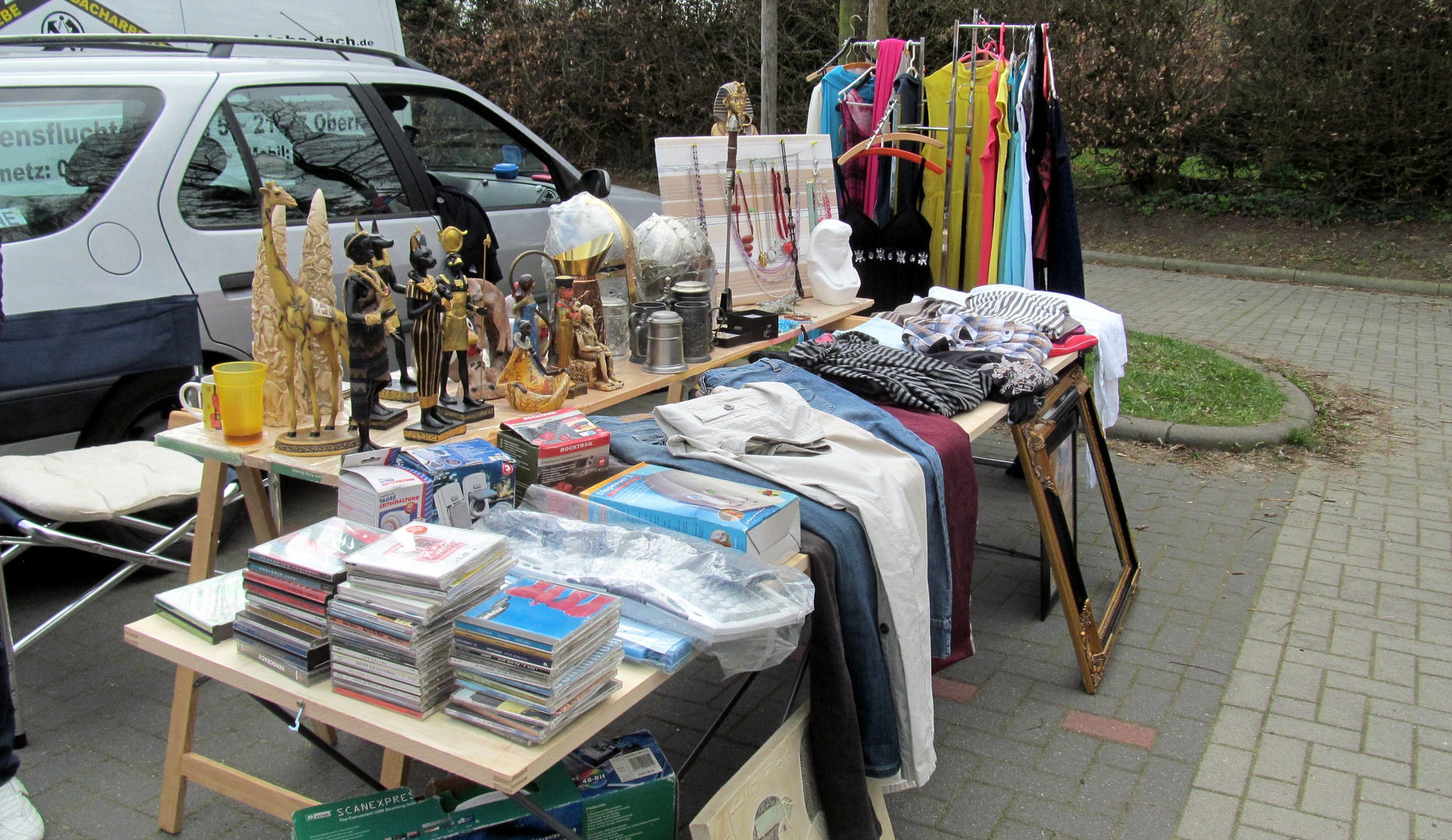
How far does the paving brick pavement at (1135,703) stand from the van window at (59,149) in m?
1.35

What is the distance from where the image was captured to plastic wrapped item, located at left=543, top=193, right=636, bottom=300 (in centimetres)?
309

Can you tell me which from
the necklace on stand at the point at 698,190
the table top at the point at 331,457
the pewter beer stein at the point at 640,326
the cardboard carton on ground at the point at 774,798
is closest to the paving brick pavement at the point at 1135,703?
the cardboard carton on ground at the point at 774,798

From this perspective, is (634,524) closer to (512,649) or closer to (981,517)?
(512,649)

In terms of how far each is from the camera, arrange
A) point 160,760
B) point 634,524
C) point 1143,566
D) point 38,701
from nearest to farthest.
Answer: point 634,524
point 160,760
point 38,701
point 1143,566

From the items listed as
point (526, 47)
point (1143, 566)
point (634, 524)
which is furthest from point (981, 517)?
point (526, 47)

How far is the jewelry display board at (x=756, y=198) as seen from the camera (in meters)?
3.90

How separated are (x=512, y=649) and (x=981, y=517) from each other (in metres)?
3.33

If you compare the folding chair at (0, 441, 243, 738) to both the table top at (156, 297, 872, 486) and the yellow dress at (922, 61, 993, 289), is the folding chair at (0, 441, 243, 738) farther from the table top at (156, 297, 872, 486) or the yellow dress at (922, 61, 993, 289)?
the yellow dress at (922, 61, 993, 289)

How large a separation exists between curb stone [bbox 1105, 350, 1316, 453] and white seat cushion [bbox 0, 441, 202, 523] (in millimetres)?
4264

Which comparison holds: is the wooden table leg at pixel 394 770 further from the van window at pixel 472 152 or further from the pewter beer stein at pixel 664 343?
the van window at pixel 472 152

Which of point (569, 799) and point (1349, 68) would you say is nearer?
point (569, 799)

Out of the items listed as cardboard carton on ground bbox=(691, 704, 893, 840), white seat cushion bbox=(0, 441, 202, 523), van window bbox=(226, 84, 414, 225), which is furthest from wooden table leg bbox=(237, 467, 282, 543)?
van window bbox=(226, 84, 414, 225)

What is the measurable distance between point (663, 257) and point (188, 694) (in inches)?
71.8

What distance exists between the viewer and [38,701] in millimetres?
3141
